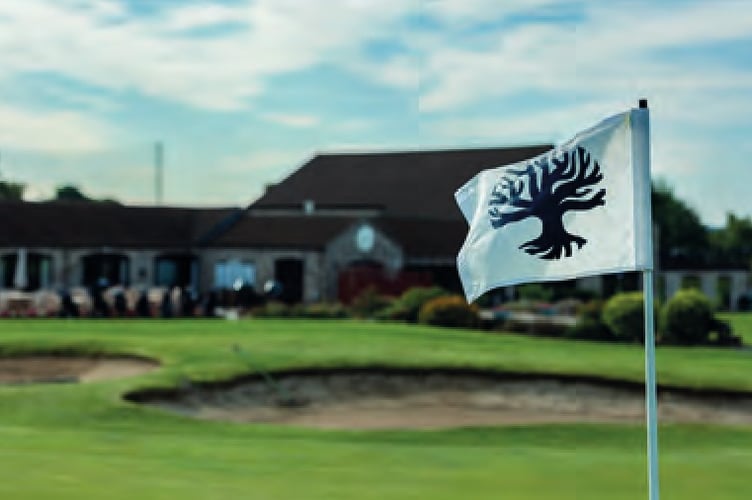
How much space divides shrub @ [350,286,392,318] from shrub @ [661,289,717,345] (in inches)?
436

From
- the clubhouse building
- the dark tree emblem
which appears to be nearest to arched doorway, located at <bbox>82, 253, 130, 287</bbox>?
the clubhouse building

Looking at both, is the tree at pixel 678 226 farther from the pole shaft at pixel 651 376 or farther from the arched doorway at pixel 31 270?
the pole shaft at pixel 651 376

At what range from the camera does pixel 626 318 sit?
3259cm

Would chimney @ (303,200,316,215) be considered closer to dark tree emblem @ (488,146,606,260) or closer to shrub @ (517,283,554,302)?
shrub @ (517,283,554,302)

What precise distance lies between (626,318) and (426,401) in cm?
1119

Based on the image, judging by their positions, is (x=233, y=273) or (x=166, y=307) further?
(x=233, y=273)

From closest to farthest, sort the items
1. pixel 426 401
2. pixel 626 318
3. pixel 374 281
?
pixel 426 401 < pixel 626 318 < pixel 374 281

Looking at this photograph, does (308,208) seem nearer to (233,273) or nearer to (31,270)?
(233,273)

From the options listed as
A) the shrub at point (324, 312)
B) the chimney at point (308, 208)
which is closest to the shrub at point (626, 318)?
the shrub at point (324, 312)

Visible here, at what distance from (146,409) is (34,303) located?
849 inches

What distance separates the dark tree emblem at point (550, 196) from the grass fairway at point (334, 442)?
3066 mm

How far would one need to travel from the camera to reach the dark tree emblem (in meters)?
8.48

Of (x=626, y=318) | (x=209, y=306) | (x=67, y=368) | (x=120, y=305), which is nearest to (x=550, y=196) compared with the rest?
(x=67, y=368)

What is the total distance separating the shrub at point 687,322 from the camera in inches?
1287
